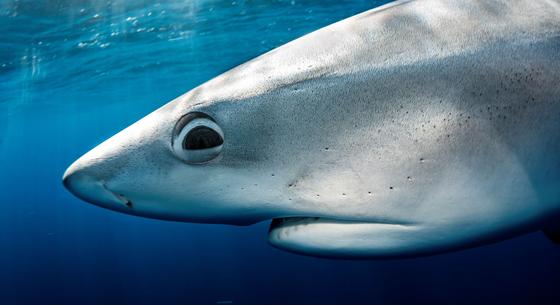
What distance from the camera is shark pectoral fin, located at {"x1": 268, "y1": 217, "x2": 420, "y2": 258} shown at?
1.57 meters

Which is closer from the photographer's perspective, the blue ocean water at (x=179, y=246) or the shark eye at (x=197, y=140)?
the shark eye at (x=197, y=140)

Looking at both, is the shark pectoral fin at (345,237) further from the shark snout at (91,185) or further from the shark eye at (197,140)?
the shark snout at (91,185)

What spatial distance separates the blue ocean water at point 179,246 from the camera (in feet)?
33.8

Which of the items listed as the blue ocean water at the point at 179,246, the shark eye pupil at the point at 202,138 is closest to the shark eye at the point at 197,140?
the shark eye pupil at the point at 202,138

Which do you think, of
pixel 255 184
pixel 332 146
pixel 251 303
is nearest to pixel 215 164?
pixel 255 184

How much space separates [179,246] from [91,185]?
16611mm

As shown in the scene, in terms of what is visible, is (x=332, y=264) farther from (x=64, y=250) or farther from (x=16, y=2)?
(x=64, y=250)

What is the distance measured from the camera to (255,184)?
5.07 feet

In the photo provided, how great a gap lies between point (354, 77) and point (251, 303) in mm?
9973

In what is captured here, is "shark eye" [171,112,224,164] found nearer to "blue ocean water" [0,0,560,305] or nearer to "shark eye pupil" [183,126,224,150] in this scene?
"shark eye pupil" [183,126,224,150]

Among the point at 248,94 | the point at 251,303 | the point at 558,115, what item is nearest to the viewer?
the point at 558,115

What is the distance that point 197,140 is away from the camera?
151 cm

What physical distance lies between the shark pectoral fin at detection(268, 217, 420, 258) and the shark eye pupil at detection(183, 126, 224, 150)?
18.6 inches

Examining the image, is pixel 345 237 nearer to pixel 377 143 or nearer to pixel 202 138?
pixel 377 143
